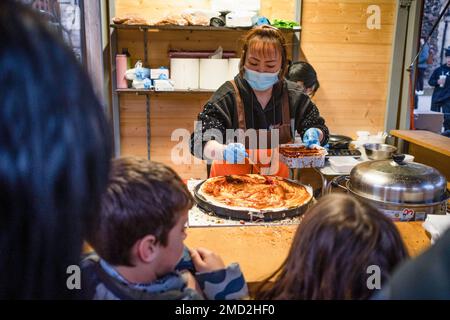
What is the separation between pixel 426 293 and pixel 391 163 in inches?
64.3

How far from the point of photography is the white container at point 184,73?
395cm

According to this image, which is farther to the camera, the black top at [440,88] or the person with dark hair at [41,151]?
the black top at [440,88]

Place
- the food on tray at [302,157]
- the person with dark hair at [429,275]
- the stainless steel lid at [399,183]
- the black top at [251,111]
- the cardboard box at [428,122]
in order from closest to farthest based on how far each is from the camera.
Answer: the person with dark hair at [429,275], the stainless steel lid at [399,183], the food on tray at [302,157], the black top at [251,111], the cardboard box at [428,122]

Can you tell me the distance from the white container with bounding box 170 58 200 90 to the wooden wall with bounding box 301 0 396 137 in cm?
117

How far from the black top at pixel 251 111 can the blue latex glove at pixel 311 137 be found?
130 millimetres

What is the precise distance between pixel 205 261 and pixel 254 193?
810mm

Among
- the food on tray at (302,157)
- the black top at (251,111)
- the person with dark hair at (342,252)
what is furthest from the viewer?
the black top at (251,111)

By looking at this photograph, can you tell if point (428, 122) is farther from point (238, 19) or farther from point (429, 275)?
point (429, 275)

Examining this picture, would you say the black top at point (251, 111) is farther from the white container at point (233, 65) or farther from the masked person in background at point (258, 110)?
the white container at point (233, 65)

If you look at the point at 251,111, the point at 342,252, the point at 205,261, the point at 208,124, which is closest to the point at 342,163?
the point at 251,111

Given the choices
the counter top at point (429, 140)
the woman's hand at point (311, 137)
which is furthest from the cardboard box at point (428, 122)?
the woman's hand at point (311, 137)

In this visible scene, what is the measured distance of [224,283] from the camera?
1.17 m

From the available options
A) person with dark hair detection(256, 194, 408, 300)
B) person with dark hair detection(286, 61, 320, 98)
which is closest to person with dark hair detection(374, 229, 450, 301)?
person with dark hair detection(256, 194, 408, 300)
